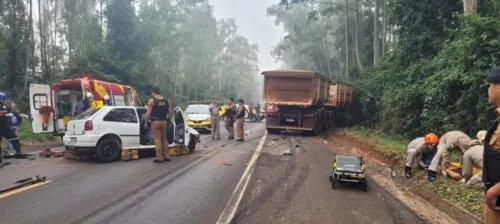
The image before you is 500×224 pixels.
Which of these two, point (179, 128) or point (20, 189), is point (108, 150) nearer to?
point (179, 128)

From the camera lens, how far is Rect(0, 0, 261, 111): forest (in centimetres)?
2469

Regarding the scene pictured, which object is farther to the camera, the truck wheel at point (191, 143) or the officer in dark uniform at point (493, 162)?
the truck wheel at point (191, 143)

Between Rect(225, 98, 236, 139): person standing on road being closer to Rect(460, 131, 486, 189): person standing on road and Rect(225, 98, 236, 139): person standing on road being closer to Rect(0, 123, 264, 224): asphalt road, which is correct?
Rect(0, 123, 264, 224): asphalt road

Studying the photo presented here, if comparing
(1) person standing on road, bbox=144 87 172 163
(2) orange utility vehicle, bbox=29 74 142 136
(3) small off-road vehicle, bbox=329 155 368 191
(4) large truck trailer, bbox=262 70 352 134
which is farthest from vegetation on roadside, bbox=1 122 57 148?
(3) small off-road vehicle, bbox=329 155 368 191

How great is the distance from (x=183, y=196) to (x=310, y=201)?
1960 mm

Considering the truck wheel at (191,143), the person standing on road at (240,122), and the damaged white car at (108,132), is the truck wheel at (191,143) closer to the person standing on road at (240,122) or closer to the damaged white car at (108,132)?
the damaged white car at (108,132)

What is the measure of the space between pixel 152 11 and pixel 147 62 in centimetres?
1023

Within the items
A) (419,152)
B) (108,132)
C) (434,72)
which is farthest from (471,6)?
(108,132)

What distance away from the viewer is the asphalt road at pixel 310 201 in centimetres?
512

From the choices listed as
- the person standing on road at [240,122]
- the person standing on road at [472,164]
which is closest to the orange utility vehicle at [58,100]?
the person standing on road at [240,122]

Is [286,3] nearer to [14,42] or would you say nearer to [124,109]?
[14,42]

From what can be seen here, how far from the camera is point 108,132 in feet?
30.7

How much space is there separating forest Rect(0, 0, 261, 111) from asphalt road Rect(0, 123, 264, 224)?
54.3ft

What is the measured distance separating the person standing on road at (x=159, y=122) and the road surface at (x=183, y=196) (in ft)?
1.30
